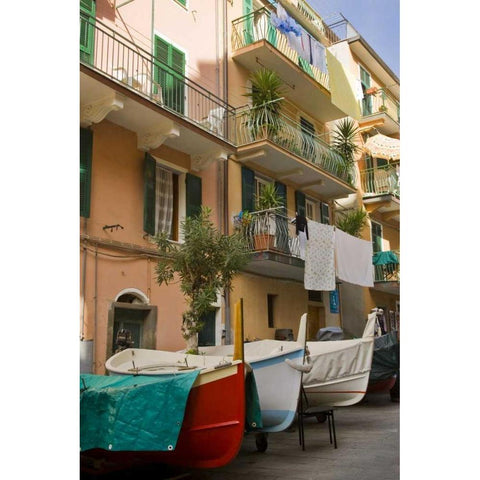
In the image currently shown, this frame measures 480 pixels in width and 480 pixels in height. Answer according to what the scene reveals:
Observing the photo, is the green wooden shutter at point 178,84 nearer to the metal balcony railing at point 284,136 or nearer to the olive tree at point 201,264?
the metal balcony railing at point 284,136

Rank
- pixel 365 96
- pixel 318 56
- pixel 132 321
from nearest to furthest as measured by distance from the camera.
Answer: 1. pixel 132 321
2. pixel 318 56
3. pixel 365 96

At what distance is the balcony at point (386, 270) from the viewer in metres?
18.9

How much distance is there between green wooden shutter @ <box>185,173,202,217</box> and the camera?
1209 centimetres

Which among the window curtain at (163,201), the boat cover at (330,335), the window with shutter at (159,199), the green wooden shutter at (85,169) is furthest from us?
the boat cover at (330,335)

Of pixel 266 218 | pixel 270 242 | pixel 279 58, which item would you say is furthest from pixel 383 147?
pixel 270 242

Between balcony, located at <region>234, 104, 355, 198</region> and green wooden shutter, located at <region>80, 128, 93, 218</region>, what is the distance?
440 centimetres

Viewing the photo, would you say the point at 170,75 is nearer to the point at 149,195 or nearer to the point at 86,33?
the point at 86,33

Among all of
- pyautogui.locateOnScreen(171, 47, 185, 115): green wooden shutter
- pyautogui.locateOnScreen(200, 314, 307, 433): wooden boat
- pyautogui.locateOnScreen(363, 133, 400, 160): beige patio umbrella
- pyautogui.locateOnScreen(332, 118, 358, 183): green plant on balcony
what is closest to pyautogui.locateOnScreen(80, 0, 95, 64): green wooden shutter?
pyautogui.locateOnScreen(171, 47, 185, 115): green wooden shutter

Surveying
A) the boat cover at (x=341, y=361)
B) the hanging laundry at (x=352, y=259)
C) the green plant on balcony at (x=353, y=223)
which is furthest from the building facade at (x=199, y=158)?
the boat cover at (x=341, y=361)

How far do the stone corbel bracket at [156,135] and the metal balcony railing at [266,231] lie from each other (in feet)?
9.72

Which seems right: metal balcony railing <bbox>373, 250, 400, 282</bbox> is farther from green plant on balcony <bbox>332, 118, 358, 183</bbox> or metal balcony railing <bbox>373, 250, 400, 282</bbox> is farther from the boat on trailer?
the boat on trailer

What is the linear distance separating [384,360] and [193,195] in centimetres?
523

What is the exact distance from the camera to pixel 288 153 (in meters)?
13.9

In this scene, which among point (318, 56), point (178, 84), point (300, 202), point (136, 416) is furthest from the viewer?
point (300, 202)
